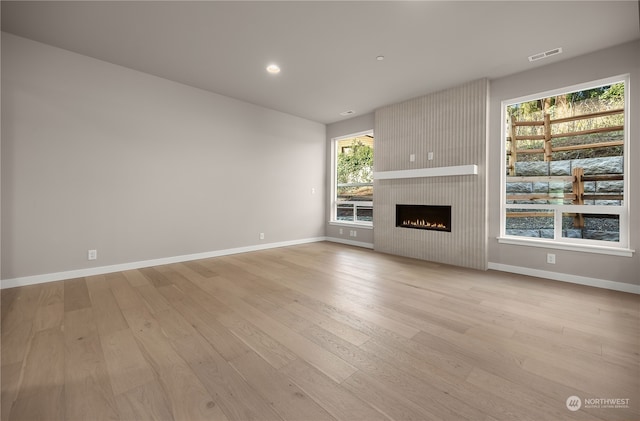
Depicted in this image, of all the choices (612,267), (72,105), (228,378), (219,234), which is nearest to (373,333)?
(228,378)

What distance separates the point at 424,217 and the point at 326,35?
3.14 metres

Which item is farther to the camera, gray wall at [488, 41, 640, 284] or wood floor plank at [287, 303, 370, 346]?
gray wall at [488, 41, 640, 284]

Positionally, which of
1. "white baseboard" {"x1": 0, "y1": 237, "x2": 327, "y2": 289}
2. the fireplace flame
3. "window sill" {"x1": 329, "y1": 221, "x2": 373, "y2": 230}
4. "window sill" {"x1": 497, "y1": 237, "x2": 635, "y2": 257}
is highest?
the fireplace flame

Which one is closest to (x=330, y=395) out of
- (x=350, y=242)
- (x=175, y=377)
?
(x=175, y=377)

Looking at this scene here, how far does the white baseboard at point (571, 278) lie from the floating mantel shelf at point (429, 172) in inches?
54.8

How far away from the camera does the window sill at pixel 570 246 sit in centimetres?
290

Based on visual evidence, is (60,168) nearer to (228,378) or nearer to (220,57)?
(220,57)

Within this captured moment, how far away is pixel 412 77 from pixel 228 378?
4071 mm

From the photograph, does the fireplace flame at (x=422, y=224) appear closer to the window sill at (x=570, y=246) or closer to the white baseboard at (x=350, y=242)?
the window sill at (x=570, y=246)

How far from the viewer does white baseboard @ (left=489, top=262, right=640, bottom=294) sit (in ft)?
9.47

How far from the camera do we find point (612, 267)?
2.96 meters

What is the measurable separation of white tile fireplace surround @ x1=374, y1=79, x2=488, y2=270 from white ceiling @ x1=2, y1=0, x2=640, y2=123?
0.49 m

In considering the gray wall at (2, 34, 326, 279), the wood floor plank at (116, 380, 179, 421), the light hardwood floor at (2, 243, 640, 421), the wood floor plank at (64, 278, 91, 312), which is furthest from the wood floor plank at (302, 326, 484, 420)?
the gray wall at (2, 34, 326, 279)

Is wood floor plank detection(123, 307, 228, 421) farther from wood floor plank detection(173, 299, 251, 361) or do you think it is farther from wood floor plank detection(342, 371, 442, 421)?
wood floor plank detection(342, 371, 442, 421)
